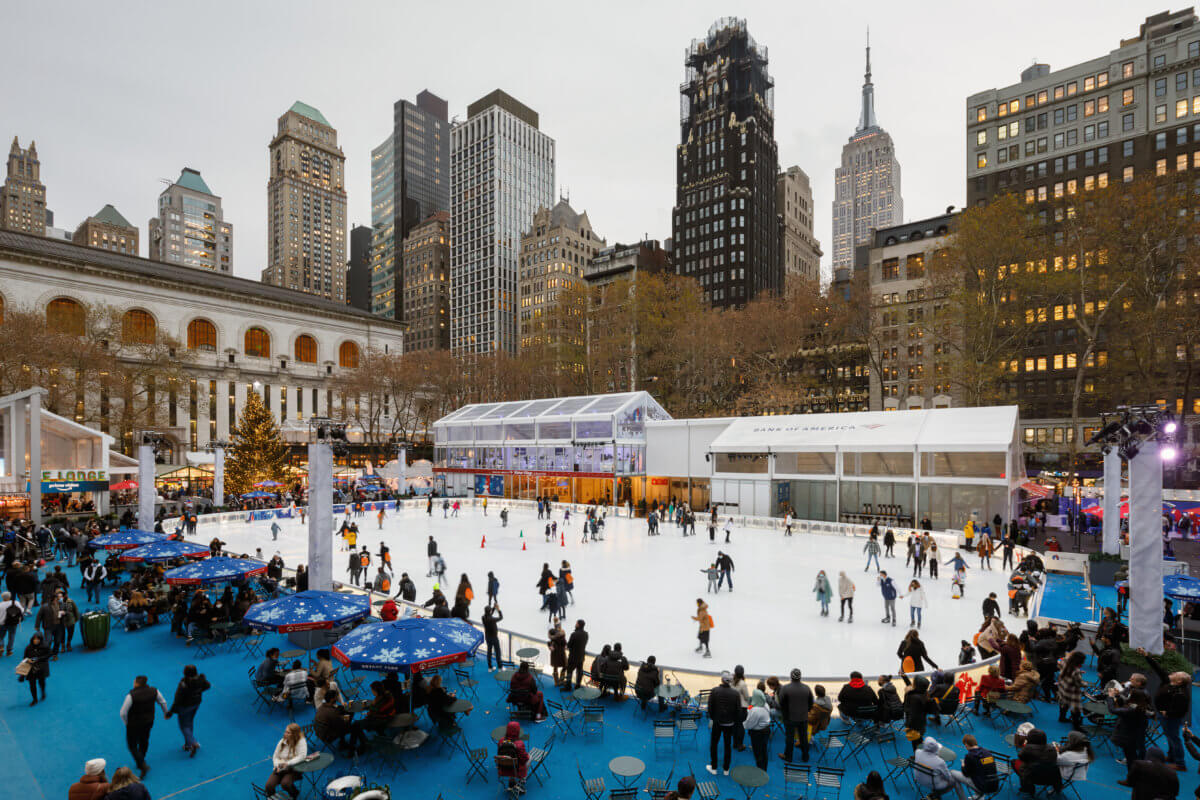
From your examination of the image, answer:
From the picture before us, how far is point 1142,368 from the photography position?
124 feet

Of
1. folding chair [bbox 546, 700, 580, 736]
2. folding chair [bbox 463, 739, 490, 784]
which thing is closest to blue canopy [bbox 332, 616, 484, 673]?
folding chair [bbox 463, 739, 490, 784]

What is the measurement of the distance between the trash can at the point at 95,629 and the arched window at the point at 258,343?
6942 centimetres

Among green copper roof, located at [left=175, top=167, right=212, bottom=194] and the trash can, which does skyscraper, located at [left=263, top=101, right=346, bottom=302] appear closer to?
green copper roof, located at [left=175, top=167, right=212, bottom=194]

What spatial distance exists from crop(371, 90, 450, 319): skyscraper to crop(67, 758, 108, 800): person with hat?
6620 inches

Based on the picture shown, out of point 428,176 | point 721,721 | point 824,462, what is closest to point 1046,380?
point 824,462

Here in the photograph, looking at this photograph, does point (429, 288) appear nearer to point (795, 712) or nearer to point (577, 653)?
point (577, 653)

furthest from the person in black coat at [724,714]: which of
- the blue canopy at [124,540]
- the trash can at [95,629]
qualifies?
the blue canopy at [124,540]

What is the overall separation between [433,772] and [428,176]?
204 meters

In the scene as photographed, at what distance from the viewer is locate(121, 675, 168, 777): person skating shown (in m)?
7.46

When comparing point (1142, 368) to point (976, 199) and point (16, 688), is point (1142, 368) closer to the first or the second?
point (976, 199)

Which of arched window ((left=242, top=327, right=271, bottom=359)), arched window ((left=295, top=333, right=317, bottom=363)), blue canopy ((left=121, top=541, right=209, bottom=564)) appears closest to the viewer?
blue canopy ((left=121, top=541, right=209, bottom=564))

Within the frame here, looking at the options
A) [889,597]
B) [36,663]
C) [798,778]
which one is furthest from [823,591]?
[36,663]

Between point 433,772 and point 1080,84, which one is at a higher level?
point 1080,84

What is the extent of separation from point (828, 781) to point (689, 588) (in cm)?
1128
